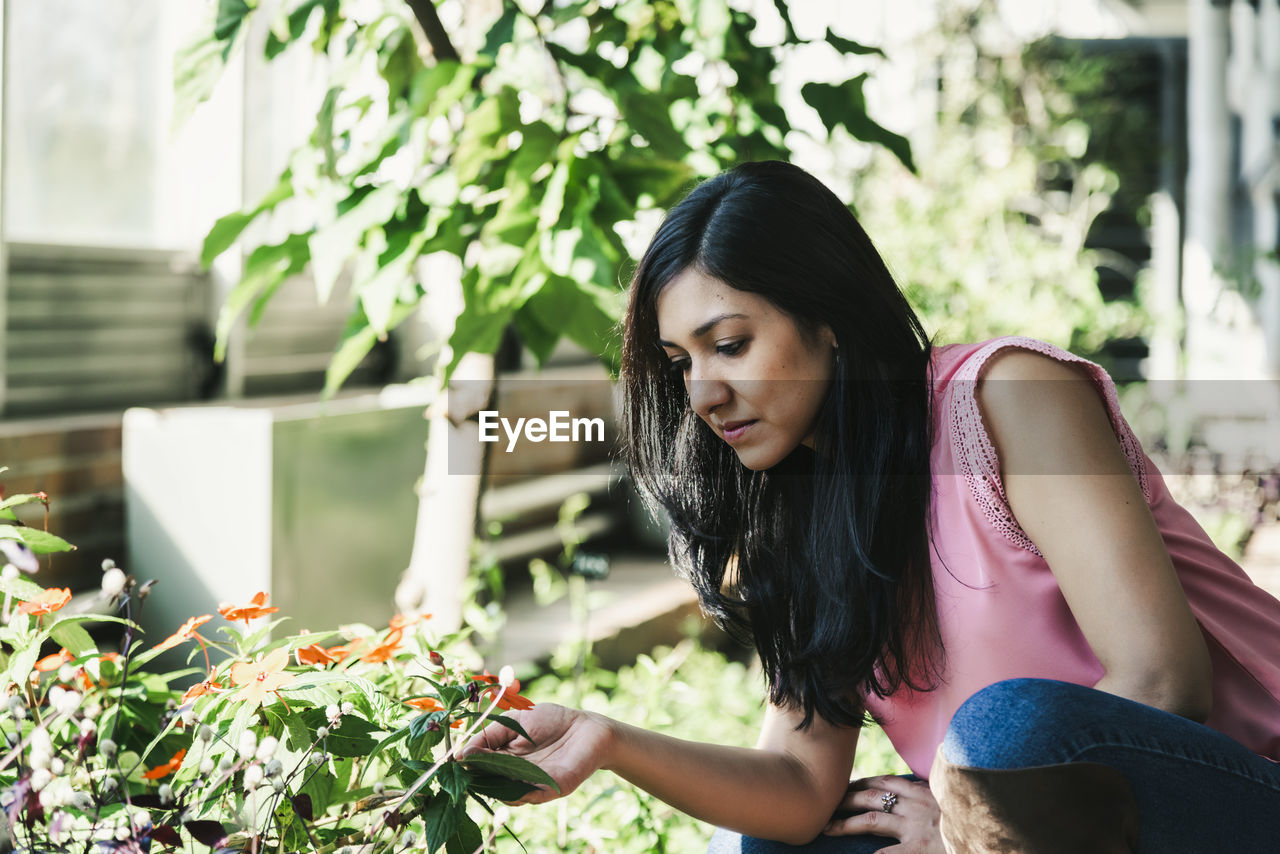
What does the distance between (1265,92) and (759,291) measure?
219 inches

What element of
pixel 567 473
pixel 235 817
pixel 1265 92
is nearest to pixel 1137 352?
pixel 1265 92

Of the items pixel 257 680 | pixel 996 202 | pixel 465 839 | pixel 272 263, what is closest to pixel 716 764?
pixel 465 839

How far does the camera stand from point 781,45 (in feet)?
5.48

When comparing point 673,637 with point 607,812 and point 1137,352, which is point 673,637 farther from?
point 1137,352

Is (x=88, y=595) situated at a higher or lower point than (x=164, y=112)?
lower

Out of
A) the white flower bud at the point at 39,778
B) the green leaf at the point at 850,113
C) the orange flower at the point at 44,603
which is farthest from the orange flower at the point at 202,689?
the green leaf at the point at 850,113

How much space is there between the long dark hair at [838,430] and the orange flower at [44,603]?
639 millimetres

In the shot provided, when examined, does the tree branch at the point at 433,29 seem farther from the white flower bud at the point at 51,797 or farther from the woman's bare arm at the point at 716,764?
the white flower bud at the point at 51,797

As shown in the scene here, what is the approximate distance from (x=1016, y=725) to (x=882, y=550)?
0.37 meters

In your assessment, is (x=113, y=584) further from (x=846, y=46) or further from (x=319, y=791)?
(x=846, y=46)

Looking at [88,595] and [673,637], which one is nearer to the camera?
[88,595]

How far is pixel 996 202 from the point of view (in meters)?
5.86

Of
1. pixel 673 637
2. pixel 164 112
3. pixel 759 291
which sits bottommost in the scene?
pixel 673 637

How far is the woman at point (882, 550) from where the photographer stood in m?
1.11
